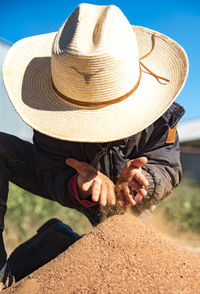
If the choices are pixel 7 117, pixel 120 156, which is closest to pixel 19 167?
pixel 120 156

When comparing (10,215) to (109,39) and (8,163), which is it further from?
(109,39)

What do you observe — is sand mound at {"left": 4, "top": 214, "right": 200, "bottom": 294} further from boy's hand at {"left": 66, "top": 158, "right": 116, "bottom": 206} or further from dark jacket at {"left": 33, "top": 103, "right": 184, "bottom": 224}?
dark jacket at {"left": 33, "top": 103, "right": 184, "bottom": 224}

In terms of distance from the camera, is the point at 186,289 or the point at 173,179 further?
the point at 173,179

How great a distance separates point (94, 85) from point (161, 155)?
2.49 ft

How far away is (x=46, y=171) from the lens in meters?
2.14

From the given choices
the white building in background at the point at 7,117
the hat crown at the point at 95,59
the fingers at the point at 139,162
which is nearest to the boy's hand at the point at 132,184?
the fingers at the point at 139,162

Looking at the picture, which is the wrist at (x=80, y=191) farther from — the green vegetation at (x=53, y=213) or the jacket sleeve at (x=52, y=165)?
the green vegetation at (x=53, y=213)

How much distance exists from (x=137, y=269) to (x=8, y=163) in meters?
1.10

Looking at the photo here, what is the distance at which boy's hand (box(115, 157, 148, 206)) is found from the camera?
1758 millimetres

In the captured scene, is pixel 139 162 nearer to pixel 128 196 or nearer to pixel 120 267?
pixel 128 196

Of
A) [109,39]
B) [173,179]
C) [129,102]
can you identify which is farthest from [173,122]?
[109,39]

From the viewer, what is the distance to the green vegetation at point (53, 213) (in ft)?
14.0

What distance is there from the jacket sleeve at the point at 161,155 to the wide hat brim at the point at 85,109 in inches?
12.2

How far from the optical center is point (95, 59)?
4.92ft
